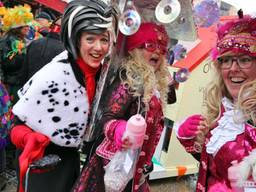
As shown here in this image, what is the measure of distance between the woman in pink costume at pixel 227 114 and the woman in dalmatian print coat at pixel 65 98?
684 millimetres

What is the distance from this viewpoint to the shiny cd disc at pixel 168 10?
1.86 metres

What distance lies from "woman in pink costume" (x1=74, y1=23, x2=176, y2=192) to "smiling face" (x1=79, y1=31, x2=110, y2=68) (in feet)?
0.49

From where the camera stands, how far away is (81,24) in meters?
2.03

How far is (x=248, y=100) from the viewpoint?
1612 millimetres

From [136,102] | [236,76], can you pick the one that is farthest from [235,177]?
[136,102]

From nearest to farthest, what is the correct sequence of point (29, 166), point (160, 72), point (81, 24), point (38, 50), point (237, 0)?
point (237, 0), point (29, 166), point (81, 24), point (160, 72), point (38, 50)

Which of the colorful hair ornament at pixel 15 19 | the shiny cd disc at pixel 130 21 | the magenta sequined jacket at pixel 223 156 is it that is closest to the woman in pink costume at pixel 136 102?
the shiny cd disc at pixel 130 21

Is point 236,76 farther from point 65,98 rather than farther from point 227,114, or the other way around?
point 65,98

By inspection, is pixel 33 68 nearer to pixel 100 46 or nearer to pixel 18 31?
pixel 18 31

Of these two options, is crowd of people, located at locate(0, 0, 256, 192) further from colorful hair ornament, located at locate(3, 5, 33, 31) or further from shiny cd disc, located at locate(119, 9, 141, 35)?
colorful hair ornament, located at locate(3, 5, 33, 31)

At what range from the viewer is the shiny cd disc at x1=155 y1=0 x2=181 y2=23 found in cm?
186

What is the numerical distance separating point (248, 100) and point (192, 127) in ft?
1.24

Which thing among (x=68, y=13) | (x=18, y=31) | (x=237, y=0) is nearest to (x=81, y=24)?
(x=68, y=13)

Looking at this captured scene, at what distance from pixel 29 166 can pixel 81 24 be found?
869mm
